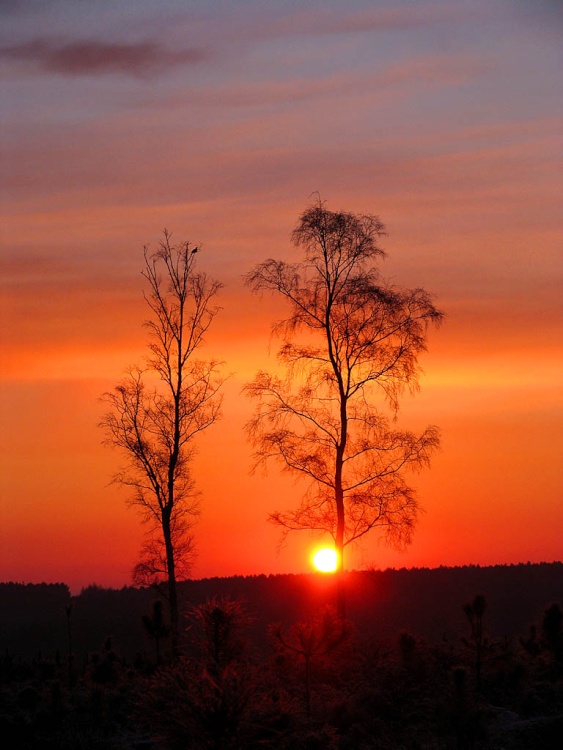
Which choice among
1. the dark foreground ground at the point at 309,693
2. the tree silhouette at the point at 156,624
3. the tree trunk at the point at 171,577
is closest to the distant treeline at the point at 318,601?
the tree silhouette at the point at 156,624

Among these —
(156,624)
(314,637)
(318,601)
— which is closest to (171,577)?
(156,624)

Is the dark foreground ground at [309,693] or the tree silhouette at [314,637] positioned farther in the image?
the tree silhouette at [314,637]

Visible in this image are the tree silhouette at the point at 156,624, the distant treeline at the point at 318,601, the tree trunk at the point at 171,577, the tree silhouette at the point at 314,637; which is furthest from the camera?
the distant treeline at the point at 318,601

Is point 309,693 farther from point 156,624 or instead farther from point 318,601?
point 318,601

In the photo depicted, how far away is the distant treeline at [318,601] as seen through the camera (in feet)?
385

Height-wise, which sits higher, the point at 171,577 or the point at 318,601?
the point at 171,577

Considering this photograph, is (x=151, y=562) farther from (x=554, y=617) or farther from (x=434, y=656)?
(x=554, y=617)

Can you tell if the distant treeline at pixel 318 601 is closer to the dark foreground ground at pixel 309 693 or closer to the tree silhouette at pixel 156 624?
the tree silhouette at pixel 156 624

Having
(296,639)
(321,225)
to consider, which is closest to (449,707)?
(296,639)

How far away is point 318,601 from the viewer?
12662 centimetres

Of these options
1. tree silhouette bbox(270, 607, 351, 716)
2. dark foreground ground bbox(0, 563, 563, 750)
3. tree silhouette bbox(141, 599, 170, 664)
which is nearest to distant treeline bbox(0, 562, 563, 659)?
tree silhouette bbox(141, 599, 170, 664)

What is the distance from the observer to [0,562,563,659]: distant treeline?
385ft

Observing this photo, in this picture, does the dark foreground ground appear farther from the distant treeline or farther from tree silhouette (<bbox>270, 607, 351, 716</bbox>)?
the distant treeline

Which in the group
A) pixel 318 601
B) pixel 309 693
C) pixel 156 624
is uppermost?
pixel 156 624
